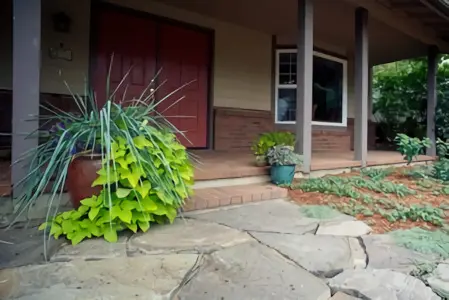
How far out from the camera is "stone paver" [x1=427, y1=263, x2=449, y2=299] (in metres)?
1.75

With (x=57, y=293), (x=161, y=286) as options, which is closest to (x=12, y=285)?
(x=57, y=293)

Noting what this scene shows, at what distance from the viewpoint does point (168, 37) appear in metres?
5.03

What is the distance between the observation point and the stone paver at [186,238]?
6.59ft

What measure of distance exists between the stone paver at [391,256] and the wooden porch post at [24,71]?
2275 mm

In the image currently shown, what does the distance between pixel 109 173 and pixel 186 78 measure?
3.44m

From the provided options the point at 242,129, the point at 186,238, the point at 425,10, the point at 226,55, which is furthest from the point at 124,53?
the point at 425,10

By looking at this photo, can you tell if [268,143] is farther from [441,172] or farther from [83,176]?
[441,172]

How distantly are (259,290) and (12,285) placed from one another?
1120mm

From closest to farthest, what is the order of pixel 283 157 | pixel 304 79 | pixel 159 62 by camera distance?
pixel 283 157, pixel 304 79, pixel 159 62

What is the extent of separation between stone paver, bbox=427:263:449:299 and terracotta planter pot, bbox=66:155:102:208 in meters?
1.90

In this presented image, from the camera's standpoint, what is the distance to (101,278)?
5.53 ft

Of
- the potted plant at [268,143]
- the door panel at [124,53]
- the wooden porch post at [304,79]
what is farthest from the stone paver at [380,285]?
the door panel at [124,53]

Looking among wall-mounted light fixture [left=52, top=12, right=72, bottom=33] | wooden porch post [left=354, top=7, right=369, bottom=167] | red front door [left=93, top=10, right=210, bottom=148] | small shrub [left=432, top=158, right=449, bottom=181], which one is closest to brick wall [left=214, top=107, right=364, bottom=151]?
red front door [left=93, top=10, right=210, bottom=148]

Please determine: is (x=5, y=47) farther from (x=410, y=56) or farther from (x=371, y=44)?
(x=410, y=56)
